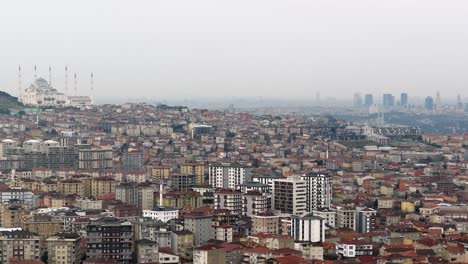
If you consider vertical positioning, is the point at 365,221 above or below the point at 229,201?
below

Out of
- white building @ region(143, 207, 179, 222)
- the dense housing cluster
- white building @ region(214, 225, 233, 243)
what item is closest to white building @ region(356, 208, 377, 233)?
the dense housing cluster

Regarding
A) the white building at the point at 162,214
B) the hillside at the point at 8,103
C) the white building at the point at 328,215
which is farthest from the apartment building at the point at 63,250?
the hillside at the point at 8,103

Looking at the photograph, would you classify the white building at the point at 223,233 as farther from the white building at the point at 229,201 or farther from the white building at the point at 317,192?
the white building at the point at 317,192

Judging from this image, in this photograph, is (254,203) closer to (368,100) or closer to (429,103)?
(429,103)

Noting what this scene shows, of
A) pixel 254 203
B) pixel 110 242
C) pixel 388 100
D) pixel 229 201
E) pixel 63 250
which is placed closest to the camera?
pixel 63 250

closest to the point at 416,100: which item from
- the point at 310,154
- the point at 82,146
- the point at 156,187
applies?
the point at 310,154

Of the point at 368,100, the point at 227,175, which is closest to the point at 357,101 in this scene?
the point at 368,100
